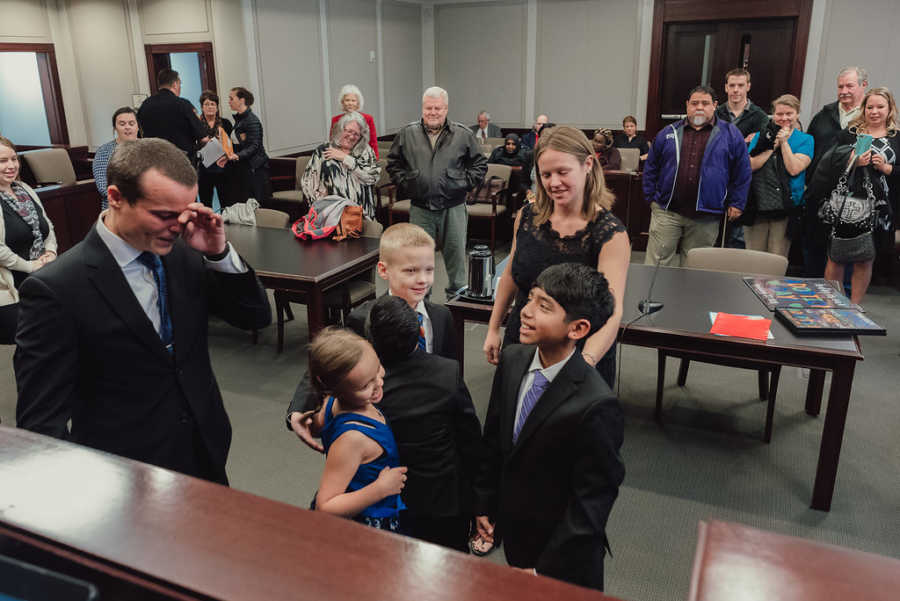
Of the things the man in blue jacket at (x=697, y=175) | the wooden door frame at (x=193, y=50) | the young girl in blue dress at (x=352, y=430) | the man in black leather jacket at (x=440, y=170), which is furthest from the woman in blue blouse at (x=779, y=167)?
the wooden door frame at (x=193, y=50)

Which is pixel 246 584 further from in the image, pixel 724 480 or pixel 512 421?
A: pixel 724 480

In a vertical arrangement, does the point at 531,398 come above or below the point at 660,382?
above

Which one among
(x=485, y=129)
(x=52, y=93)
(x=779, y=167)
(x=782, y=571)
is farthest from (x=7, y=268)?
(x=485, y=129)

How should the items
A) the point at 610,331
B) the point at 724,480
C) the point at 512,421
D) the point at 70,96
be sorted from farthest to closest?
the point at 70,96 → the point at 724,480 → the point at 610,331 → the point at 512,421

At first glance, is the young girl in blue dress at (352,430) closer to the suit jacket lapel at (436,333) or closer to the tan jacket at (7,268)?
the suit jacket lapel at (436,333)

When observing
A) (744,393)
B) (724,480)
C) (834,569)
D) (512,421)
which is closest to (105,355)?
(512,421)

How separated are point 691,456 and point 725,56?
26.3 feet

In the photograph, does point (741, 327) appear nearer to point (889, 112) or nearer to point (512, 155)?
point (889, 112)

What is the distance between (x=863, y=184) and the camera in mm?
4176

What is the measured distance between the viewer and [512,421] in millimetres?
1703

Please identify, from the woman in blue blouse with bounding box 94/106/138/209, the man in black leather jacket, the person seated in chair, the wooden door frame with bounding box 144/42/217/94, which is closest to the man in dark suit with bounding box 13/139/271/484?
the man in black leather jacket

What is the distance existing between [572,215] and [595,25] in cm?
882

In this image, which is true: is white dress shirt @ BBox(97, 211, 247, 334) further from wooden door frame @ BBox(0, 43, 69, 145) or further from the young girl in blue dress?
wooden door frame @ BBox(0, 43, 69, 145)

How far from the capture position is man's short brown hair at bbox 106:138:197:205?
4.48ft
